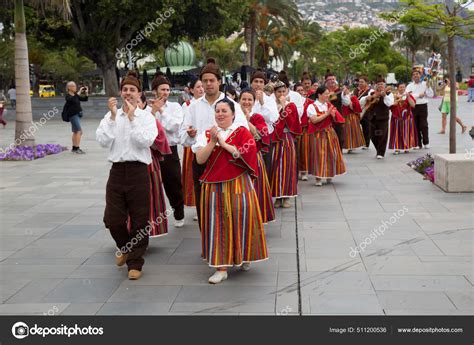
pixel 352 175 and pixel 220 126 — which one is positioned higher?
pixel 220 126

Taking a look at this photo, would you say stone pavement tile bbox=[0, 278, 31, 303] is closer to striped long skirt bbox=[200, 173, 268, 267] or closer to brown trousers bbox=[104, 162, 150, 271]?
brown trousers bbox=[104, 162, 150, 271]

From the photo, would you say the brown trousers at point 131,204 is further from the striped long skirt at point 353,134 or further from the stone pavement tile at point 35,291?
the striped long skirt at point 353,134

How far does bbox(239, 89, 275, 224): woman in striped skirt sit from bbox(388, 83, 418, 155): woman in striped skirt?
7851 mm

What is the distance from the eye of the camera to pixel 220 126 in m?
5.49

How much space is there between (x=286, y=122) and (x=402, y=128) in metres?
6.36

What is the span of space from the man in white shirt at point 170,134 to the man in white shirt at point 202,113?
0.33 meters

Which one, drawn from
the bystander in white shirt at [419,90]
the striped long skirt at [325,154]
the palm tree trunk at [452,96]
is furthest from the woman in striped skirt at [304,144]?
the bystander in white shirt at [419,90]

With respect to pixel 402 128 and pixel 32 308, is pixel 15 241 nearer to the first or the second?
pixel 32 308

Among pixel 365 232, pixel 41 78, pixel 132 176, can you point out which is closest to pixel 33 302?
pixel 132 176

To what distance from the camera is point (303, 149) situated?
10.6 m

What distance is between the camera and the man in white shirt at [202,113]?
20.4 ft

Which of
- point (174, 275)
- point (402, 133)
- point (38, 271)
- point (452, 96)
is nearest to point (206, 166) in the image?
point (174, 275)

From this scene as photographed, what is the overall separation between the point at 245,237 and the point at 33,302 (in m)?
1.74

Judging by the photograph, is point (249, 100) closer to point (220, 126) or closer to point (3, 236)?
point (220, 126)
